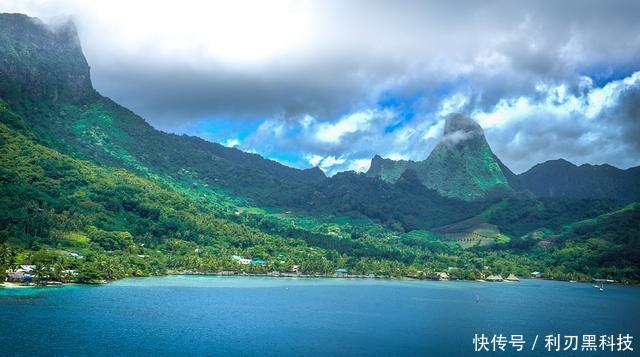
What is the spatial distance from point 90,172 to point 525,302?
140592mm

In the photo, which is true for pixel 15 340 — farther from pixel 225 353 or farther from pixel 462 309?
pixel 462 309

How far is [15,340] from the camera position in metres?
64.1

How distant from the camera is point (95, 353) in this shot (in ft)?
204

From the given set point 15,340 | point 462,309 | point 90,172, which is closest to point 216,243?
point 90,172

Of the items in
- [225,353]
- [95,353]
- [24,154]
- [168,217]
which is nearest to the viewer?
[95,353]

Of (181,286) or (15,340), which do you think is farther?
(181,286)

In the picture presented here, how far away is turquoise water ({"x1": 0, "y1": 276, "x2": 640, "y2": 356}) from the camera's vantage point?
68.7 meters

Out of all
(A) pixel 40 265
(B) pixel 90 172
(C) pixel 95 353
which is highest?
(B) pixel 90 172

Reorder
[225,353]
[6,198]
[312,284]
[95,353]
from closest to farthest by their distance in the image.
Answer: [95,353] < [225,353] < [6,198] < [312,284]

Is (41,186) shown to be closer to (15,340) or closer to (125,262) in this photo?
(125,262)

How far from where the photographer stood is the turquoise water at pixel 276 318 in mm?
68688

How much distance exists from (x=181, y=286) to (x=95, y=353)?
65.9 metres

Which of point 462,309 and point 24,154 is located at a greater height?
point 24,154

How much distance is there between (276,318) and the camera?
90.9 metres
